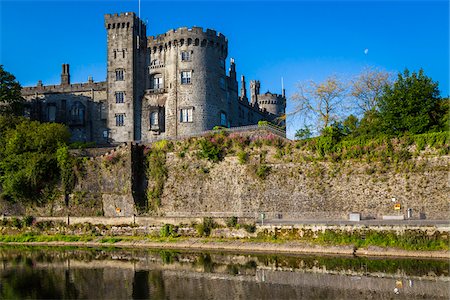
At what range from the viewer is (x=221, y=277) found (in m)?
26.7

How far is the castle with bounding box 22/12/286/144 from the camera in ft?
179

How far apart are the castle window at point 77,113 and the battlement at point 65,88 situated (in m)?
1.82

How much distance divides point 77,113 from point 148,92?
32.7 ft

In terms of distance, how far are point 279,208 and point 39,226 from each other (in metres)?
19.6

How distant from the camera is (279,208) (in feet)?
132

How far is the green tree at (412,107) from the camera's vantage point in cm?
3734

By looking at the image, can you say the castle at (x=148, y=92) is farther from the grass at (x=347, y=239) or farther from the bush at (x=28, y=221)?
the grass at (x=347, y=239)

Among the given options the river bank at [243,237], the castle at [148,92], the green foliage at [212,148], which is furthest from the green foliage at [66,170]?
the green foliage at [212,148]

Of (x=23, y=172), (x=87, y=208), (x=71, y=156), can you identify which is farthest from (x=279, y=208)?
(x=23, y=172)

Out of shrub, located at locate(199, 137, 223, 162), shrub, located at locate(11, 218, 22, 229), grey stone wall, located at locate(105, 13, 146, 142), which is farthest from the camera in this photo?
grey stone wall, located at locate(105, 13, 146, 142)

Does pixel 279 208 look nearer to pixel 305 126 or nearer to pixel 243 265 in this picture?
pixel 305 126

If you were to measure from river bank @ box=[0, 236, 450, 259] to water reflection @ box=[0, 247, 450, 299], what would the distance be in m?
1.17

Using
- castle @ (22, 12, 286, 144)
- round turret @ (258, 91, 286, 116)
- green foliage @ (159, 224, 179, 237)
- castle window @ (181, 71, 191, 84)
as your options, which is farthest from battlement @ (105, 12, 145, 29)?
round turret @ (258, 91, 286, 116)

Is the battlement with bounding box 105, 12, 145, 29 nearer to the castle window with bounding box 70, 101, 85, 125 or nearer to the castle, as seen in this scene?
the castle
